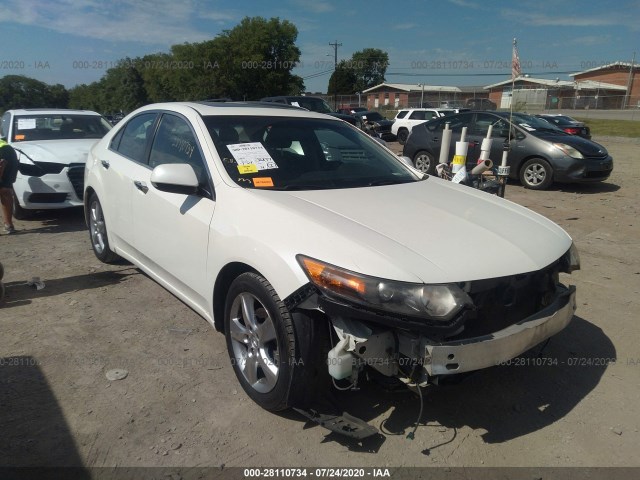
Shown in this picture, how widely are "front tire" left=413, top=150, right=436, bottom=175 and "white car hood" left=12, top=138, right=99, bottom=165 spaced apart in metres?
7.17

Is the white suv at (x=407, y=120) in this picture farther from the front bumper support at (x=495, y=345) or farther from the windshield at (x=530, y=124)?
the front bumper support at (x=495, y=345)

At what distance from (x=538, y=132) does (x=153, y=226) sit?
880 cm

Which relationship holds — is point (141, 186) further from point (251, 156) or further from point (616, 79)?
point (616, 79)

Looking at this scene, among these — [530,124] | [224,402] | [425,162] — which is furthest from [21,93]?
[224,402]

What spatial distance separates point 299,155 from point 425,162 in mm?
8505

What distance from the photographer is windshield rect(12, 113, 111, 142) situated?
301 inches

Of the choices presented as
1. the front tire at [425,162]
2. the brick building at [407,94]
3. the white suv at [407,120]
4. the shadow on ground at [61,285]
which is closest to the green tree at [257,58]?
the brick building at [407,94]

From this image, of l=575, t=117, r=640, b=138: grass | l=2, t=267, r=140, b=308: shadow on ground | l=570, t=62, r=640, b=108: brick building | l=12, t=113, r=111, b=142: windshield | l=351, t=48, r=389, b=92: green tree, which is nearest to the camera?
l=2, t=267, r=140, b=308: shadow on ground

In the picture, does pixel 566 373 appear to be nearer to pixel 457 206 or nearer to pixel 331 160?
pixel 457 206

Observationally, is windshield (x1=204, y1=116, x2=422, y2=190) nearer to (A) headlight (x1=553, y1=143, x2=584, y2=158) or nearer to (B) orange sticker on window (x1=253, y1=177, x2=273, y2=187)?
(B) orange sticker on window (x1=253, y1=177, x2=273, y2=187)

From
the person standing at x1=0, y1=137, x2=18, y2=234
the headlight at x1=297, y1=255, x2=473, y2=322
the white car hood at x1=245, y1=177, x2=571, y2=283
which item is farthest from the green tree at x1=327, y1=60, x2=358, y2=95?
the headlight at x1=297, y1=255, x2=473, y2=322

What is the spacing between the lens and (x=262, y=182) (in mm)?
3107

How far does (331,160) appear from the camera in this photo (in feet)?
12.1

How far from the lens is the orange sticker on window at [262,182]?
3082 mm
